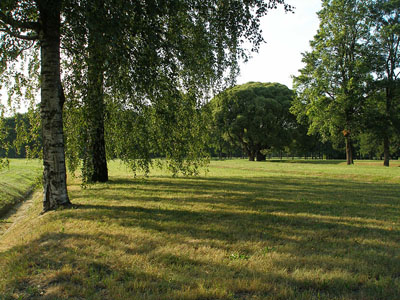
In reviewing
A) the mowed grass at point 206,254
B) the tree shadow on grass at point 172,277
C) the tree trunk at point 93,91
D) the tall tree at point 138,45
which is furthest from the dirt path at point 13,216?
the tree shadow on grass at point 172,277

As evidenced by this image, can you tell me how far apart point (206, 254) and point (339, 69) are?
28612mm

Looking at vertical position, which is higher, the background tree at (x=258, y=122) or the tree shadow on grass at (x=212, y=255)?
the background tree at (x=258, y=122)

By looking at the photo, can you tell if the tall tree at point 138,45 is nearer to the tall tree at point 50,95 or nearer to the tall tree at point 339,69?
the tall tree at point 50,95

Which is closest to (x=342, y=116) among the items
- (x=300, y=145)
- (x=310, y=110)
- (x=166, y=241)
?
(x=310, y=110)

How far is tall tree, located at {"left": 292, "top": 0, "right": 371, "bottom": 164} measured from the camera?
27.1m

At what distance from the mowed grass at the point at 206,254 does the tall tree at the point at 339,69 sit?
21.7 meters

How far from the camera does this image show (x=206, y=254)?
14.5ft

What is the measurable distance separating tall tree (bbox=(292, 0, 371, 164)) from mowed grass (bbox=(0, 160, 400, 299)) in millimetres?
21678

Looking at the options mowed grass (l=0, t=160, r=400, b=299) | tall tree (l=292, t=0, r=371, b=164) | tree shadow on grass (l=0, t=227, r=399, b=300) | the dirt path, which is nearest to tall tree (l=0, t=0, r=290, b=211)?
the dirt path

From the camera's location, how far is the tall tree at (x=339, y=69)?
88.8 feet

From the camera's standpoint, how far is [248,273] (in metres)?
3.74

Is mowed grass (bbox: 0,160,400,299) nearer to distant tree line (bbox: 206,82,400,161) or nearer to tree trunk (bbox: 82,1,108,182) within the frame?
tree trunk (bbox: 82,1,108,182)

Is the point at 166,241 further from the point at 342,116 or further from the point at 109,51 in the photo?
the point at 342,116

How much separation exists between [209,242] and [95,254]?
1.81 meters
